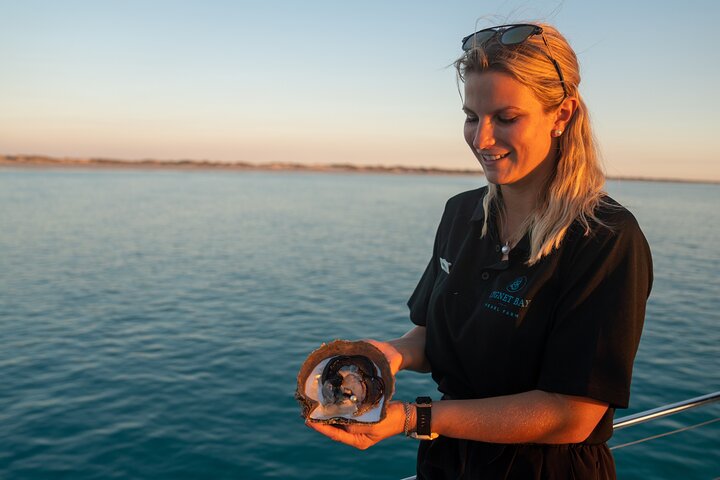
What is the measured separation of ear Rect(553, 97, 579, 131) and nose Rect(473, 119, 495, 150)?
0.21 m

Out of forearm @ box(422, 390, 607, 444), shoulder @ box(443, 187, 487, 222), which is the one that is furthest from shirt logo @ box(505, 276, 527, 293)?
shoulder @ box(443, 187, 487, 222)

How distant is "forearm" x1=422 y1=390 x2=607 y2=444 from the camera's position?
172cm

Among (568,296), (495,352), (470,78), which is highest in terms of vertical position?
(470,78)

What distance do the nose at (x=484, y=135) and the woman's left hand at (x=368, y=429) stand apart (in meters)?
0.84

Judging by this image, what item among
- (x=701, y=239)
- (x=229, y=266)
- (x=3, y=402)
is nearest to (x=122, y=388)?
(x=3, y=402)

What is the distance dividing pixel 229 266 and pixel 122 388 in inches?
494

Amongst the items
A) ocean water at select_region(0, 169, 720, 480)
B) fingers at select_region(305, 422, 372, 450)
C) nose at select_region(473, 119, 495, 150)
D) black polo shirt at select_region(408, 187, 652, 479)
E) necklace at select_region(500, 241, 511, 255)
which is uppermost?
nose at select_region(473, 119, 495, 150)

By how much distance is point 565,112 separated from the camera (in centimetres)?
190

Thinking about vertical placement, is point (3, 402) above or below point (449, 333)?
below

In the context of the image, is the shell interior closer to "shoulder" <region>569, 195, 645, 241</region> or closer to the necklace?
the necklace

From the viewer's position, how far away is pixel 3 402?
376 inches

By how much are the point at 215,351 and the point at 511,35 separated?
37.0 feet

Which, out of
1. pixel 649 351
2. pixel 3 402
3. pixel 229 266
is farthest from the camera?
pixel 229 266

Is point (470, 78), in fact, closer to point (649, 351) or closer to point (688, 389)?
point (688, 389)
